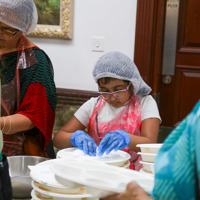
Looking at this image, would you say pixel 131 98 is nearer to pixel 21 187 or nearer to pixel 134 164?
pixel 134 164

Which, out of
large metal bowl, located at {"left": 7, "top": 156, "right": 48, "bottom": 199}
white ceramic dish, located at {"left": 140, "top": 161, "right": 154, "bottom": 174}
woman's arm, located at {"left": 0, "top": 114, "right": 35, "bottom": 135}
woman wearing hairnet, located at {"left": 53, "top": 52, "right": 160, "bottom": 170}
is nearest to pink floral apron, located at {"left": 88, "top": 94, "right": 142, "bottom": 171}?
woman wearing hairnet, located at {"left": 53, "top": 52, "right": 160, "bottom": 170}

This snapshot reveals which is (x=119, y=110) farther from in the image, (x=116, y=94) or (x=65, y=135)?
(x=65, y=135)

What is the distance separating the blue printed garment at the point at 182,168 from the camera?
Result: 82 centimetres

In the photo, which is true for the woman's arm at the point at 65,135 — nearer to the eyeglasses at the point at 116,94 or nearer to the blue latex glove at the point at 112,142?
the eyeglasses at the point at 116,94

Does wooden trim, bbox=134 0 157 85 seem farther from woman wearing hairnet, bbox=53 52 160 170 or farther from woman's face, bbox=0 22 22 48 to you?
woman's face, bbox=0 22 22 48

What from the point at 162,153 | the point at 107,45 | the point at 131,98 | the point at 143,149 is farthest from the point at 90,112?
the point at 162,153

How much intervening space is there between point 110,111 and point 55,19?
1402 mm

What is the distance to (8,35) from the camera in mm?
1967

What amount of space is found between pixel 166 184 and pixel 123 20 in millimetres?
2478

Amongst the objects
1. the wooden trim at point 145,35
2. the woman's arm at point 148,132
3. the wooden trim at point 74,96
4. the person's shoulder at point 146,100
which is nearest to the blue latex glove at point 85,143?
the woman's arm at point 148,132

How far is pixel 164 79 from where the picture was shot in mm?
3506

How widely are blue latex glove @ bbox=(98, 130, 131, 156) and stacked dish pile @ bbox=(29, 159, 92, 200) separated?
30 centimetres

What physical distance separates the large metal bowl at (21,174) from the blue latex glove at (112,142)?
281 millimetres

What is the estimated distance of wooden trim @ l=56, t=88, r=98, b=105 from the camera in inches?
126
